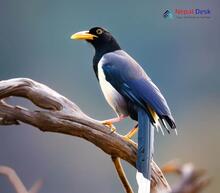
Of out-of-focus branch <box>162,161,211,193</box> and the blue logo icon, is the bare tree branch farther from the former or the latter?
out-of-focus branch <box>162,161,211,193</box>

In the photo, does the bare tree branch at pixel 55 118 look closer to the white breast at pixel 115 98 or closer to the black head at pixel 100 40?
the white breast at pixel 115 98

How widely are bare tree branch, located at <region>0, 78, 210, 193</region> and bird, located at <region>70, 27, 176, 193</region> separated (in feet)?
0.19

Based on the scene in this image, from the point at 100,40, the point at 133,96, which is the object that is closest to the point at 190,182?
the point at 133,96

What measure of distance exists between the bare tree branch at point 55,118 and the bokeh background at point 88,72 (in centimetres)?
40

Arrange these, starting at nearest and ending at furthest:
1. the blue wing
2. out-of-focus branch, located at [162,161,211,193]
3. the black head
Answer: out-of-focus branch, located at [162,161,211,193] < the blue wing < the black head

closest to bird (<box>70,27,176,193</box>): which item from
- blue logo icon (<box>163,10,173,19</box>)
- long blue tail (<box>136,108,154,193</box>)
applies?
long blue tail (<box>136,108,154,193</box>)

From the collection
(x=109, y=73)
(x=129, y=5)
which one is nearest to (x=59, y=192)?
(x=109, y=73)

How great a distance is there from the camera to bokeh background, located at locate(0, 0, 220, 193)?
1.92 m

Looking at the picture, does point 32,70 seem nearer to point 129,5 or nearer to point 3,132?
point 3,132

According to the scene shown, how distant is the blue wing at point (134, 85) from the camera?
1420 mm

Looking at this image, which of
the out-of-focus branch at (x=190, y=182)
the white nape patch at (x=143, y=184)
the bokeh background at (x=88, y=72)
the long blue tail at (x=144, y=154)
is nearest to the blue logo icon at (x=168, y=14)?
the bokeh background at (x=88, y=72)

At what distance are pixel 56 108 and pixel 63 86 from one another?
60 cm

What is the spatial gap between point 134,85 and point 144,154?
263mm

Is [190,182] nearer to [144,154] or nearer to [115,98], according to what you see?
[144,154]
